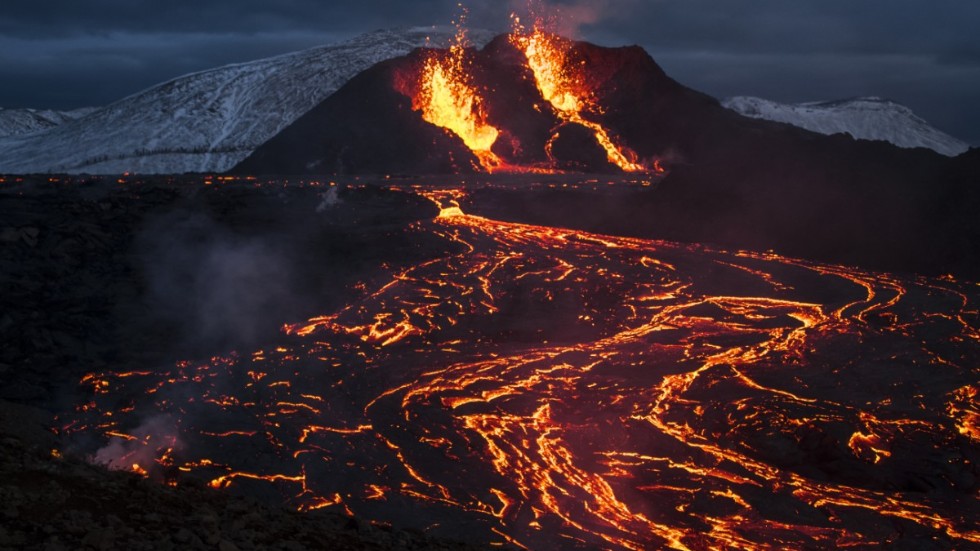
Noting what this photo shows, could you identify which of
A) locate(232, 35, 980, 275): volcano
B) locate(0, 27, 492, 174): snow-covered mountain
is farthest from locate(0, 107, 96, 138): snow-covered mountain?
locate(232, 35, 980, 275): volcano

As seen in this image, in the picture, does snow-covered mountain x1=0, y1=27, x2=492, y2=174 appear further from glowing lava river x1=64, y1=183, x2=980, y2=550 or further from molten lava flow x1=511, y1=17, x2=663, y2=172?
glowing lava river x1=64, y1=183, x2=980, y2=550

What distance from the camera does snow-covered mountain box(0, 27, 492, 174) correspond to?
52812 mm

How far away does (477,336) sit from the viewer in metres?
18.6

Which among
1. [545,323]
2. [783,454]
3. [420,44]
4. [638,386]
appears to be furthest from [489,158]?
[783,454]

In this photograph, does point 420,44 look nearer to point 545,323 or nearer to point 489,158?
point 489,158

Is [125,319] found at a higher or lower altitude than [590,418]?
higher

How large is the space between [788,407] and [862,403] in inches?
57.5

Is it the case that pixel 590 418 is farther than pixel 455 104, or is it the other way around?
pixel 455 104

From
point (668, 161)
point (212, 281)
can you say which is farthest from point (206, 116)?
point (212, 281)

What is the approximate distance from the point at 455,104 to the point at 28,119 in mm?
49089

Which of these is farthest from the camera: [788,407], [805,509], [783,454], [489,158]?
[489,158]

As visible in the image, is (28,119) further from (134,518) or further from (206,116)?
(134,518)

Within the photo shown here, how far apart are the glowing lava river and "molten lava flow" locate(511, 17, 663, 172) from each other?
33.5 meters

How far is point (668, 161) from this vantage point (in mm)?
53875
